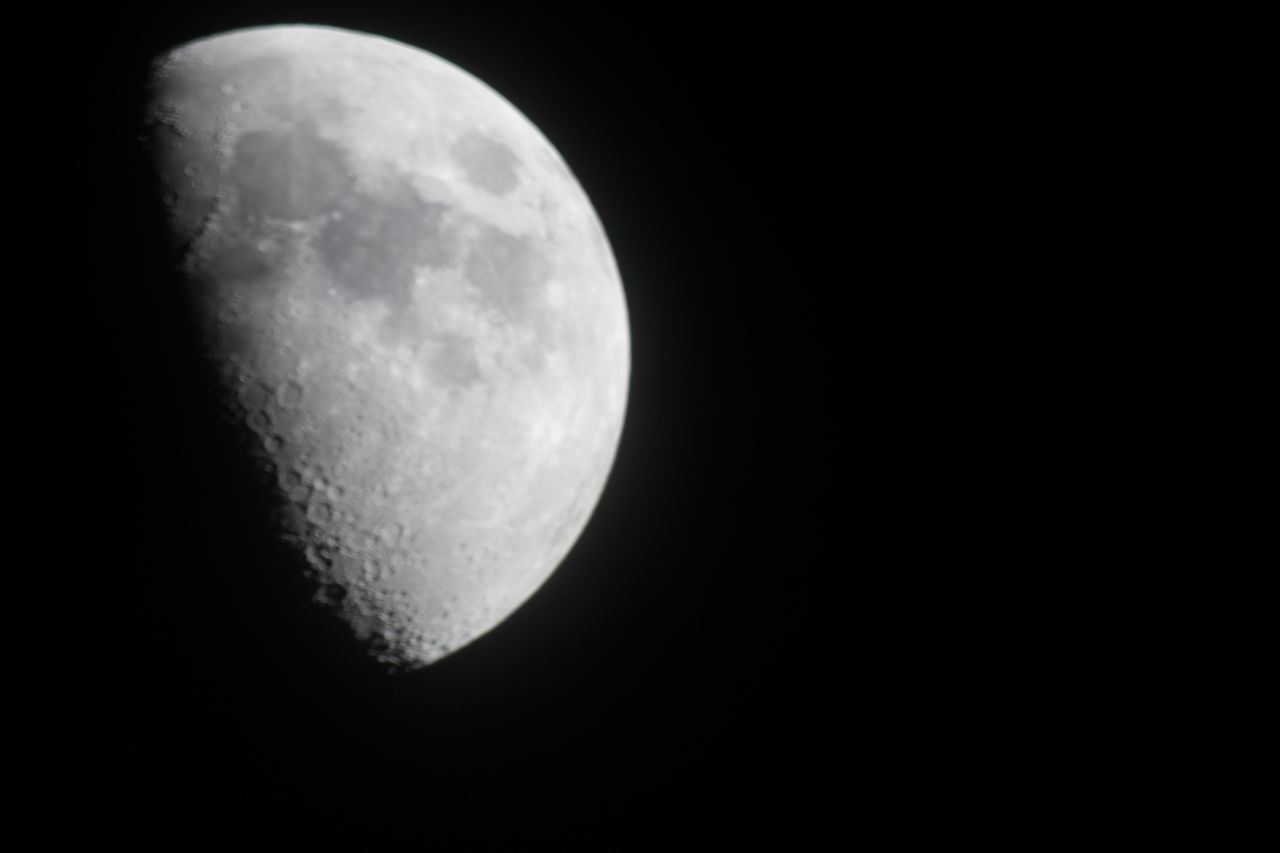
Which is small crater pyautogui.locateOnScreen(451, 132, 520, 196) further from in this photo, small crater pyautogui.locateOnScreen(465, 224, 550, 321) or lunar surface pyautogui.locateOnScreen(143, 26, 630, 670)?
small crater pyautogui.locateOnScreen(465, 224, 550, 321)

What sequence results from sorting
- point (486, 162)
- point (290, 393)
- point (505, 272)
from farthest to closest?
point (486, 162)
point (505, 272)
point (290, 393)

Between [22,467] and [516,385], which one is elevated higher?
[516,385]

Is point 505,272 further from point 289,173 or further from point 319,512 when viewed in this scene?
point 319,512

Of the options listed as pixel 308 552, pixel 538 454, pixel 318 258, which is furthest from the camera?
pixel 538 454

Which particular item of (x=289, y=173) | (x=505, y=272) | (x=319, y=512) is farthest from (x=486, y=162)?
(x=319, y=512)

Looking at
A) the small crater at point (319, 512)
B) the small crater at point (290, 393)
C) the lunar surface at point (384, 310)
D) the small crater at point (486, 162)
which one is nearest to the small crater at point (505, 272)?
the lunar surface at point (384, 310)

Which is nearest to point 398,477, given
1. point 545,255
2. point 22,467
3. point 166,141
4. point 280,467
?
point 280,467

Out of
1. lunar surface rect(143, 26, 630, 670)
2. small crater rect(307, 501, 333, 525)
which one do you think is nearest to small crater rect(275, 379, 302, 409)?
lunar surface rect(143, 26, 630, 670)

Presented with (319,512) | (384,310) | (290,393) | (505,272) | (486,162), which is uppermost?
(486,162)

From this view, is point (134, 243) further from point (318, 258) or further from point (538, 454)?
point (538, 454)
